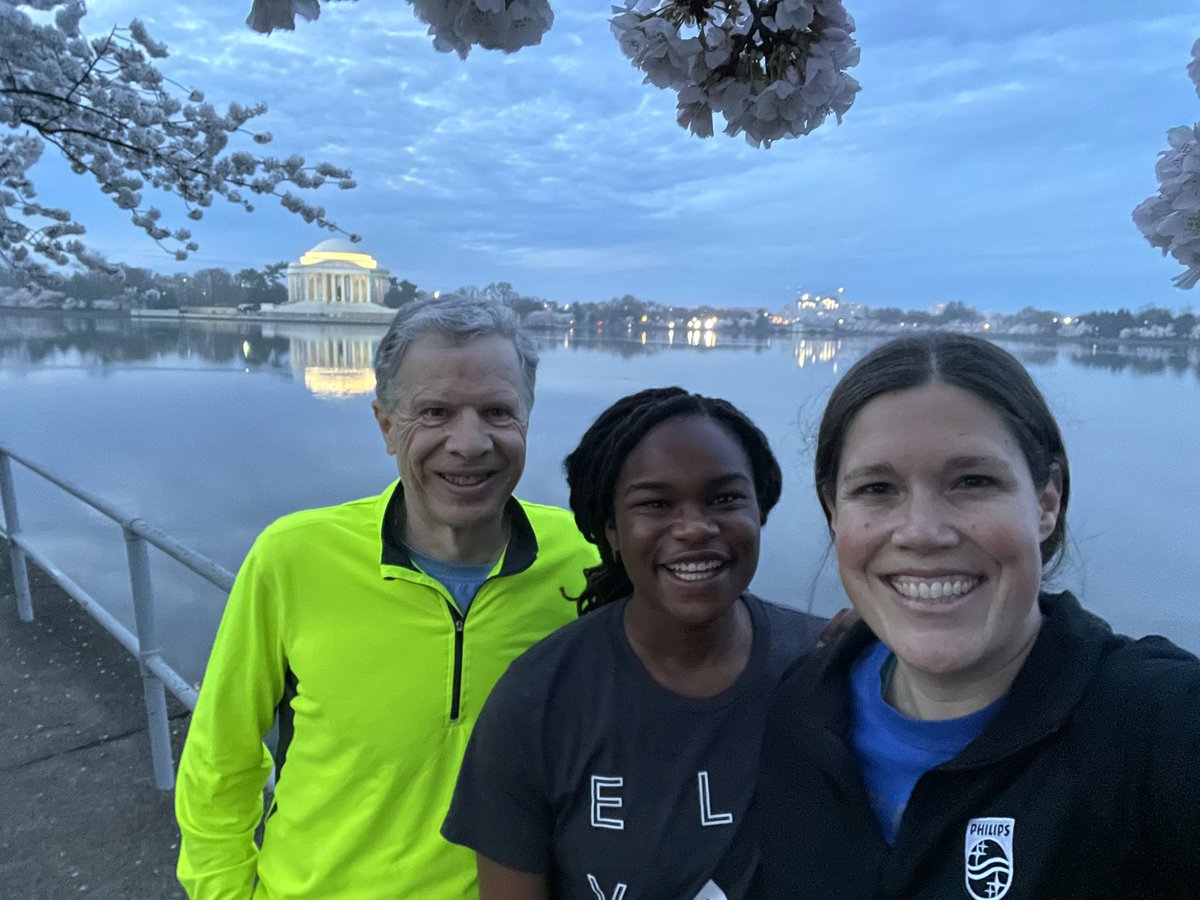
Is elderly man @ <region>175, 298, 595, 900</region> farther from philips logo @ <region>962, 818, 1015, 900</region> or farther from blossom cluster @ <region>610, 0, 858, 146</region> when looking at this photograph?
philips logo @ <region>962, 818, 1015, 900</region>

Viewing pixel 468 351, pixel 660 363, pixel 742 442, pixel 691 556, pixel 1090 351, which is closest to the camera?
pixel 691 556

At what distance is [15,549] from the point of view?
4805 millimetres

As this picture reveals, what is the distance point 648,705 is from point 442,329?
99cm

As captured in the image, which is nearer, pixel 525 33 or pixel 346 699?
pixel 525 33

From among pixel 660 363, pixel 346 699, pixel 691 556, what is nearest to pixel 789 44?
pixel 691 556

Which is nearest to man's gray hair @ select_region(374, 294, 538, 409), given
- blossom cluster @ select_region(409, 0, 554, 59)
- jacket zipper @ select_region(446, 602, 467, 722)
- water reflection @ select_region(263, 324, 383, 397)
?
jacket zipper @ select_region(446, 602, 467, 722)

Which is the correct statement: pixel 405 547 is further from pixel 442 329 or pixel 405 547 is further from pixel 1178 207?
pixel 1178 207

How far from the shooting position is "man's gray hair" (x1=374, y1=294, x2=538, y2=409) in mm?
1821

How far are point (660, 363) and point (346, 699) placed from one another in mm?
28168

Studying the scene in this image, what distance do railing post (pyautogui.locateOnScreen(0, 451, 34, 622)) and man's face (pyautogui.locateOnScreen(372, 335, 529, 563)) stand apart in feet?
14.2

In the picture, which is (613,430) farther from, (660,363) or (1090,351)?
(660,363)

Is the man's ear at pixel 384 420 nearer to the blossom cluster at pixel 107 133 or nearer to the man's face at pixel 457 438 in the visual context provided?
the man's face at pixel 457 438

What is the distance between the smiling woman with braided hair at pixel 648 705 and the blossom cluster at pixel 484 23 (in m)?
0.75

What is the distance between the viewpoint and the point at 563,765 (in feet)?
4.64
